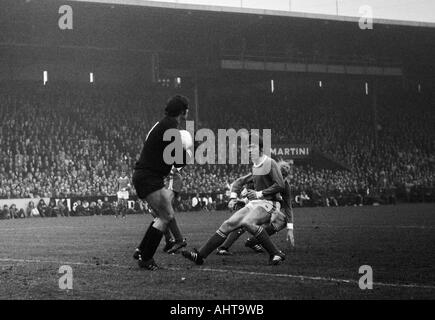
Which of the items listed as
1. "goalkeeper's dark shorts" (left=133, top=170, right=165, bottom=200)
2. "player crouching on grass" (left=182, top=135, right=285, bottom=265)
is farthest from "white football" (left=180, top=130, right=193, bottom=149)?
"player crouching on grass" (left=182, top=135, right=285, bottom=265)

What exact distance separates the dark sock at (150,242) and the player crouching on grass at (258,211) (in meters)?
0.55

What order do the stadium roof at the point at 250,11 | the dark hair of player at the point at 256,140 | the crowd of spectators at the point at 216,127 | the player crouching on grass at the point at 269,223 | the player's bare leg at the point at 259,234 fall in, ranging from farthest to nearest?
the stadium roof at the point at 250,11
the crowd of spectators at the point at 216,127
the player crouching on grass at the point at 269,223
the dark hair of player at the point at 256,140
the player's bare leg at the point at 259,234

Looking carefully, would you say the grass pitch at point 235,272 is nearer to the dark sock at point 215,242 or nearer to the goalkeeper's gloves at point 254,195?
the dark sock at point 215,242

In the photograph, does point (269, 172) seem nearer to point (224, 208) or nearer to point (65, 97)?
point (224, 208)

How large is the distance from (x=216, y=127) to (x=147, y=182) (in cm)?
4010

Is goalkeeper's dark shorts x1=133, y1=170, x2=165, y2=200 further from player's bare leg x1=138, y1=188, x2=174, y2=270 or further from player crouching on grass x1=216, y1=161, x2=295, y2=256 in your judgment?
player crouching on grass x1=216, y1=161, x2=295, y2=256

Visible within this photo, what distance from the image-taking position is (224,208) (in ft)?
128

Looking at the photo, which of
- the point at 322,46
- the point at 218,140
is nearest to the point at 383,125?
the point at 322,46

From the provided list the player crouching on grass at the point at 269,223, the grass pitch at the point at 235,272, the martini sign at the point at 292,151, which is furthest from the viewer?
the martini sign at the point at 292,151

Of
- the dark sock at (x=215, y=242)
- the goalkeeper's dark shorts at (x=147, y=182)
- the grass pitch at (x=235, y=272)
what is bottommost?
the grass pitch at (x=235, y=272)

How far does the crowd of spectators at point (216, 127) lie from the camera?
38625mm

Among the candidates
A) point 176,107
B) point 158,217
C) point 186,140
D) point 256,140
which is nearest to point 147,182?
point 158,217

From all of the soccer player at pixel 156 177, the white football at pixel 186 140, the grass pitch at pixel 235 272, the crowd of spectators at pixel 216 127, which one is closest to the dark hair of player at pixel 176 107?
the soccer player at pixel 156 177

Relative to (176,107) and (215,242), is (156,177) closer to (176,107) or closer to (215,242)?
(176,107)
